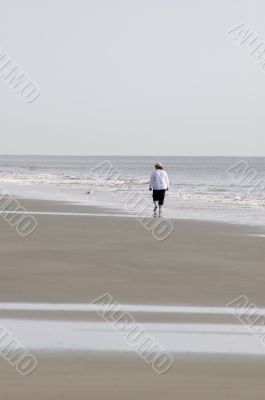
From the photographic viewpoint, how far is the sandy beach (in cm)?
527

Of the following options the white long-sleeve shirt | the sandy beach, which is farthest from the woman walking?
the sandy beach

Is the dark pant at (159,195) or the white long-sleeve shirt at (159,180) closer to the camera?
the white long-sleeve shirt at (159,180)

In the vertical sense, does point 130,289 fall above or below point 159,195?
below

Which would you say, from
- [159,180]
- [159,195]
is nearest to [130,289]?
[159,180]

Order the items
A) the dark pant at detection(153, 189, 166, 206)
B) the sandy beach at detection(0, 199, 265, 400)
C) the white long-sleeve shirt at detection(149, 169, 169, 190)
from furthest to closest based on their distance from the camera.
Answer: the dark pant at detection(153, 189, 166, 206) → the white long-sleeve shirt at detection(149, 169, 169, 190) → the sandy beach at detection(0, 199, 265, 400)

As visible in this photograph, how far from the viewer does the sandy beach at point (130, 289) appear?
5.27 meters

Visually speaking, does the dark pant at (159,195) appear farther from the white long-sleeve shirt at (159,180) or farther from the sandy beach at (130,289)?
the sandy beach at (130,289)

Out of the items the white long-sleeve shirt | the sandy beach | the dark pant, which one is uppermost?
the white long-sleeve shirt

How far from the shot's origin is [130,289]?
901cm

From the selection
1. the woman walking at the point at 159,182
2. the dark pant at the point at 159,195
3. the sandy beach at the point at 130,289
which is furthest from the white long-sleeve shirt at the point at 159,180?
the sandy beach at the point at 130,289

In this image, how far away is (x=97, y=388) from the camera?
5145mm

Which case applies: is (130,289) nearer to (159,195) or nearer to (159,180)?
(159,180)

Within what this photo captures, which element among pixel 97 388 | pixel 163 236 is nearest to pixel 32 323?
pixel 97 388

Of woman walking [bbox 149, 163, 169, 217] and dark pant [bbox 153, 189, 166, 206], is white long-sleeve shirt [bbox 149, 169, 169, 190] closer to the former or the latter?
woman walking [bbox 149, 163, 169, 217]
